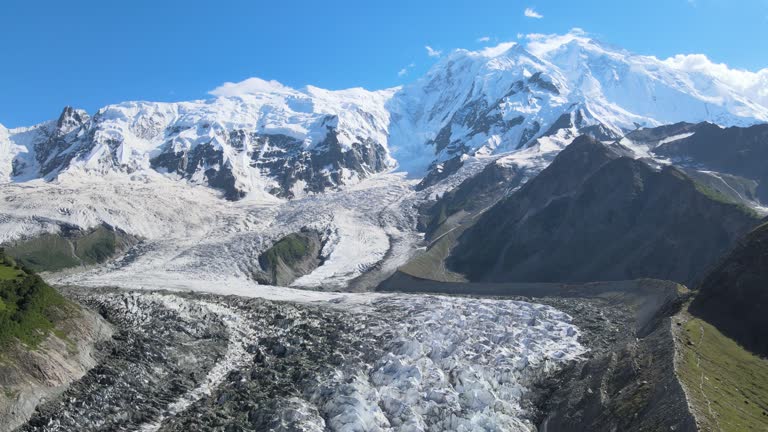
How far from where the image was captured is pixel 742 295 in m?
69.9

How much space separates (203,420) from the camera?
53.6 meters

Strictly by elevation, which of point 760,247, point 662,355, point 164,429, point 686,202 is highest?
point 686,202

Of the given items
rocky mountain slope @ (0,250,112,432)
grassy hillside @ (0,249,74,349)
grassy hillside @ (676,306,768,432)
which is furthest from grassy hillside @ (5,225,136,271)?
grassy hillside @ (676,306,768,432)

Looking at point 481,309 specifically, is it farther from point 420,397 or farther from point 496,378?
point 420,397

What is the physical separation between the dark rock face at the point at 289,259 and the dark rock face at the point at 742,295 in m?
100

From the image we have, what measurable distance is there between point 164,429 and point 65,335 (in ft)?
46.9

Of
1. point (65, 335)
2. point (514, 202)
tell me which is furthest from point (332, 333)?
point (514, 202)

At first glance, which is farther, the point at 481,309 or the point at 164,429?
the point at 481,309

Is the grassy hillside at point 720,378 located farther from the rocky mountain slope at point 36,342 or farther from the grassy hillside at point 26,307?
the grassy hillside at point 26,307

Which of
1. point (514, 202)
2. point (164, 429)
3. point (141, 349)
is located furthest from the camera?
point (514, 202)

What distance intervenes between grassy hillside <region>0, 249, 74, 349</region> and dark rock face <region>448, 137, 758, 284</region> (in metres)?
99.0

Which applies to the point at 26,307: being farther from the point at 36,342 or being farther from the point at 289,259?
the point at 289,259

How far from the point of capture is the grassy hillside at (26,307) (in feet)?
180

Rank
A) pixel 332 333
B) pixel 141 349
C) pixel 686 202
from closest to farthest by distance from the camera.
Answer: pixel 141 349 < pixel 332 333 < pixel 686 202
